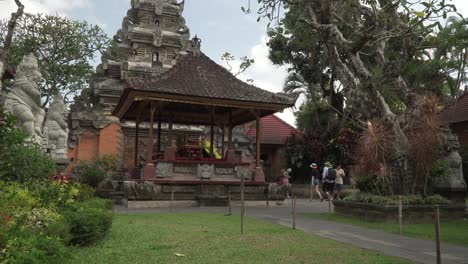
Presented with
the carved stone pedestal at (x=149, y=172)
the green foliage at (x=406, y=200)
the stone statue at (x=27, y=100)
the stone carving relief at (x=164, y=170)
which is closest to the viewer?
the green foliage at (x=406, y=200)

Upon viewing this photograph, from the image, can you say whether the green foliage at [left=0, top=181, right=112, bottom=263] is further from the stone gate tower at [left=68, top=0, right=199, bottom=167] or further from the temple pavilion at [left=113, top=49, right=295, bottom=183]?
the stone gate tower at [left=68, top=0, right=199, bottom=167]

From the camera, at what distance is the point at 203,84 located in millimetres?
16750

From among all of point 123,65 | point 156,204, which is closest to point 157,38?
point 123,65

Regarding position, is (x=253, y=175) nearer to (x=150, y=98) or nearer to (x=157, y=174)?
(x=157, y=174)

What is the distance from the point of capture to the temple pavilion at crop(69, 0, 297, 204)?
16.0 meters

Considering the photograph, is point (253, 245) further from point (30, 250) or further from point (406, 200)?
point (406, 200)

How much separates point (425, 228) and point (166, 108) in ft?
39.9

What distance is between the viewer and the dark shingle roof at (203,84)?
51.4ft

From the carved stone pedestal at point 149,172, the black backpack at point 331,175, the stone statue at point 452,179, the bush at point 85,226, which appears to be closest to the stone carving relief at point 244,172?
the carved stone pedestal at point 149,172

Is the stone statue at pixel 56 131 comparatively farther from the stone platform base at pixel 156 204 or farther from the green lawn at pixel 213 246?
the green lawn at pixel 213 246

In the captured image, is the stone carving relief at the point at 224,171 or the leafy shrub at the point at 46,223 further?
the stone carving relief at the point at 224,171

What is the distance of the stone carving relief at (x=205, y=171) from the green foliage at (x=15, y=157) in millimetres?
7523

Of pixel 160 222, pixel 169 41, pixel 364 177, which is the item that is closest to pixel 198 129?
pixel 169 41

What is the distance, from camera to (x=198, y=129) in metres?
28.1
